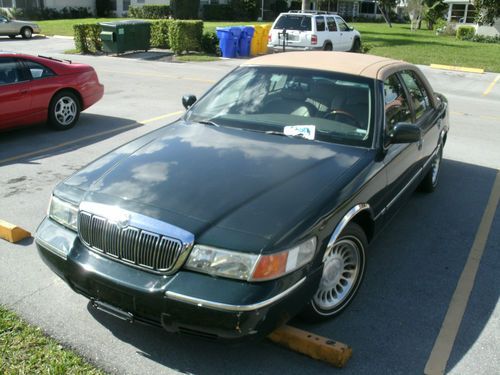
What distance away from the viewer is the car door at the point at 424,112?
5.15 meters

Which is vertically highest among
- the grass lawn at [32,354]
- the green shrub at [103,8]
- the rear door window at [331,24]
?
the green shrub at [103,8]

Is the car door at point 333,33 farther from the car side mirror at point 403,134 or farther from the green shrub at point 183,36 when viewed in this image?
the car side mirror at point 403,134

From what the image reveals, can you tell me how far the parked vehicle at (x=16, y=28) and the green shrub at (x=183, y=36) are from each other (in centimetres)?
1135

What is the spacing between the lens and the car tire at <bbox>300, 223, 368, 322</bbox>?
344 cm

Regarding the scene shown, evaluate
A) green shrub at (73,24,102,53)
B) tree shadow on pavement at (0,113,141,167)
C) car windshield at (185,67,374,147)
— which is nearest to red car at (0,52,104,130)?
tree shadow on pavement at (0,113,141,167)

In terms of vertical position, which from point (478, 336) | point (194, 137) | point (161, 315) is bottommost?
point (478, 336)

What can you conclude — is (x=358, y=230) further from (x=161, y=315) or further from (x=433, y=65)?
(x=433, y=65)

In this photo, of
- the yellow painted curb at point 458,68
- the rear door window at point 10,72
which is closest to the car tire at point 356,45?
the yellow painted curb at point 458,68

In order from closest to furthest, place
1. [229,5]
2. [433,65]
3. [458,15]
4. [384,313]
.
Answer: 1. [384,313]
2. [433,65]
3. [458,15]
4. [229,5]

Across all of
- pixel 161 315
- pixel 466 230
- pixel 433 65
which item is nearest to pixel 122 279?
pixel 161 315

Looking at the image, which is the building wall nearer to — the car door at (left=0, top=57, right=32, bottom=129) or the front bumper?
the car door at (left=0, top=57, right=32, bottom=129)

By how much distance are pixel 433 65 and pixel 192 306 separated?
760 inches

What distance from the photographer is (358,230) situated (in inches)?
145

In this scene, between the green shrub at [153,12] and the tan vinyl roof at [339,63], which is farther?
the green shrub at [153,12]
